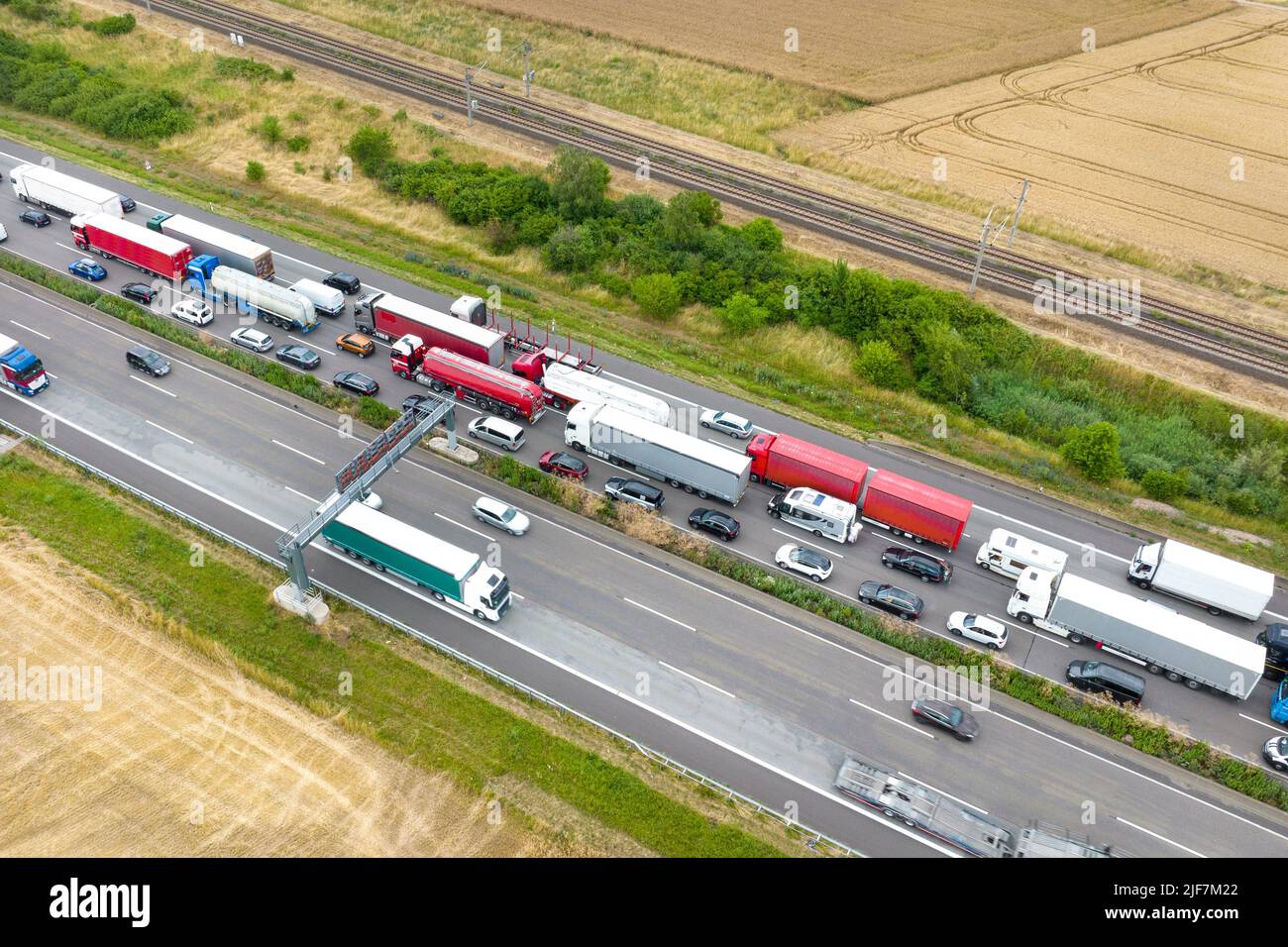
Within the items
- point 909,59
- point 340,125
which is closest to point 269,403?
point 340,125

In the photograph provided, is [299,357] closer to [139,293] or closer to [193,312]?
[193,312]

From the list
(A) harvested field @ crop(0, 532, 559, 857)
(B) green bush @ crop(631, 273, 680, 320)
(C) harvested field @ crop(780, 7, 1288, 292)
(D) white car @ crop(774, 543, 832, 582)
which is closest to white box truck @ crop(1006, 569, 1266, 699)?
(D) white car @ crop(774, 543, 832, 582)

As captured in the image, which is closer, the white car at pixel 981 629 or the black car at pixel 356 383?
the white car at pixel 981 629

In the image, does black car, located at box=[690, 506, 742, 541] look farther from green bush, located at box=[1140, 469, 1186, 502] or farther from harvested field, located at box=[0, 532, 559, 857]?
green bush, located at box=[1140, 469, 1186, 502]

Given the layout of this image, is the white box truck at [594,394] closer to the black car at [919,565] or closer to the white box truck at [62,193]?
the black car at [919,565]

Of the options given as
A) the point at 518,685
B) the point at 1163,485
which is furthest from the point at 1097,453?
the point at 518,685

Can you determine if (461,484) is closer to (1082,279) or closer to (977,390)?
(977,390)

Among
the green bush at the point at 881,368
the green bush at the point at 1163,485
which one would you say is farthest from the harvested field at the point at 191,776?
the green bush at the point at 1163,485
